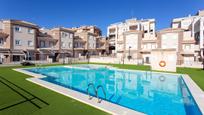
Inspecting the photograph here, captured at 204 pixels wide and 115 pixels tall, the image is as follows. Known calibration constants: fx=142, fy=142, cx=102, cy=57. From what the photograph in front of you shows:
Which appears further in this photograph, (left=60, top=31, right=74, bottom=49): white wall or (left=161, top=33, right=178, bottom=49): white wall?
(left=60, top=31, right=74, bottom=49): white wall

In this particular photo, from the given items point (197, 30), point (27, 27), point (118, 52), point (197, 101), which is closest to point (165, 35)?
point (197, 30)

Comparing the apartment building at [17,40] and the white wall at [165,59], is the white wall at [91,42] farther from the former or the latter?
the white wall at [165,59]

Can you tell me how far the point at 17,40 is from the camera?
3459cm

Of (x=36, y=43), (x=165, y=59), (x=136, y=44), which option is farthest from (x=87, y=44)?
(x=165, y=59)

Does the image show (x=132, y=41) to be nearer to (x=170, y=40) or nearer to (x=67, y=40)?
(x=170, y=40)

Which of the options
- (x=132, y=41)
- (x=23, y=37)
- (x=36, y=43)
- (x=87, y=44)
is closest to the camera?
(x=23, y=37)

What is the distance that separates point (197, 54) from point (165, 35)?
8978 millimetres

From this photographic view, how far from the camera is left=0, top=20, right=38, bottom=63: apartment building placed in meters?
32.5

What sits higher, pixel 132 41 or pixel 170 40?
pixel 132 41

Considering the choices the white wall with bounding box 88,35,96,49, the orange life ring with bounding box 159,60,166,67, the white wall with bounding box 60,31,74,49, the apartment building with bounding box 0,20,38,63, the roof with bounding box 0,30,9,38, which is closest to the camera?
the orange life ring with bounding box 159,60,166,67

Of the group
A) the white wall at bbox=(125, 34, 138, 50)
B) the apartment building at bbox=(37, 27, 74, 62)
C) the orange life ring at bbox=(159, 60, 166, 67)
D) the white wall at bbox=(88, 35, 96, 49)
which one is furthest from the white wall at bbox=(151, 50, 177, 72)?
the white wall at bbox=(88, 35, 96, 49)

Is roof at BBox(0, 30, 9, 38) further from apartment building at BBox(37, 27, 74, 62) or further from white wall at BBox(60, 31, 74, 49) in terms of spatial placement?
white wall at BBox(60, 31, 74, 49)

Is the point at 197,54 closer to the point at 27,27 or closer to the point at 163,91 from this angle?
the point at 163,91

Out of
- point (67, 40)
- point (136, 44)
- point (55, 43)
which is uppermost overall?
point (67, 40)
